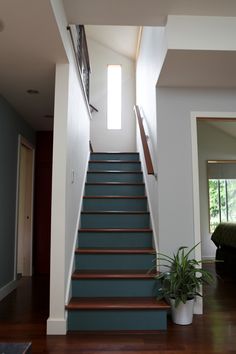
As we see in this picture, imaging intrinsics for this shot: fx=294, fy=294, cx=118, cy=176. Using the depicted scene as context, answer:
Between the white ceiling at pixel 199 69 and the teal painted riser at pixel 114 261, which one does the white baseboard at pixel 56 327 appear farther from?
the white ceiling at pixel 199 69

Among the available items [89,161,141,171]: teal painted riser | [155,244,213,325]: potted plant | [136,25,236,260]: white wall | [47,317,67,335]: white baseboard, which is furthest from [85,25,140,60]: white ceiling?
[47,317,67,335]: white baseboard

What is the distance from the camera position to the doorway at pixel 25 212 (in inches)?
186

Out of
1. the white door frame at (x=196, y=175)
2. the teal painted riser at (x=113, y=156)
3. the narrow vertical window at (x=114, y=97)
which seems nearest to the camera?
the white door frame at (x=196, y=175)

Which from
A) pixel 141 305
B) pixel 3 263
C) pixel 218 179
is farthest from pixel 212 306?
pixel 218 179

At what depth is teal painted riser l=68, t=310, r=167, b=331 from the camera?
8.57ft

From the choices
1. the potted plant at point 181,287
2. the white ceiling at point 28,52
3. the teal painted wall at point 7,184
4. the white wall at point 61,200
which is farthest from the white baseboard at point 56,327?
the white ceiling at point 28,52

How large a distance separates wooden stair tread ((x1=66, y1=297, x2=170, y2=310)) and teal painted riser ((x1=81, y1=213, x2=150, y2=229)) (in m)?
1.06

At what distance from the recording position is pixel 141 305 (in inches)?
104

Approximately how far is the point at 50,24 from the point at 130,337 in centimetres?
256

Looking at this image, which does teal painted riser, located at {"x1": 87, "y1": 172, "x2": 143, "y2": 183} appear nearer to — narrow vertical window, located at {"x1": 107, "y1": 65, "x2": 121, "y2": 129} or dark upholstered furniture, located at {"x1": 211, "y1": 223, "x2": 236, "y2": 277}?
dark upholstered furniture, located at {"x1": 211, "y1": 223, "x2": 236, "y2": 277}

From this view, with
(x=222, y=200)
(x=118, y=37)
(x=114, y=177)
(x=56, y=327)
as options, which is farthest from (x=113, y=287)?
(x=118, y=37)

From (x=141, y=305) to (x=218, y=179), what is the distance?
4.41 m

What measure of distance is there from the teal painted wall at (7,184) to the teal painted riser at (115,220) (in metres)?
0.97

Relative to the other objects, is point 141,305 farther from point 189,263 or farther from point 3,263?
point 3,263
